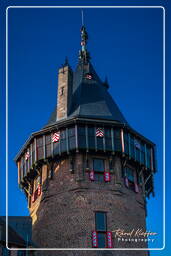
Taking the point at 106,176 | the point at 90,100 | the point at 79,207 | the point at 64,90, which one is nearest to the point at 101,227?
the point at 79,207

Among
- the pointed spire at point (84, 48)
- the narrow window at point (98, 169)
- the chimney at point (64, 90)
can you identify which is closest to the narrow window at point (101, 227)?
the narrow window at point (98, 169)

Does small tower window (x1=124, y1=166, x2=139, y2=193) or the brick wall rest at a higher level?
small tower window (x1=124, y1=166, x2=139, y2=193)

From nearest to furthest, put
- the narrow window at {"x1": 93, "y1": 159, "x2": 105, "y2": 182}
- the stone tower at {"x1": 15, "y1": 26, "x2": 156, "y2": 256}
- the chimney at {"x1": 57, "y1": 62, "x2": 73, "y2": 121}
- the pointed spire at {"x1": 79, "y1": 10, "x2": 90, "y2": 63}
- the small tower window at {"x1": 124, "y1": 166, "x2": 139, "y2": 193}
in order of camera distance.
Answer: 1. the stone tower at {"x1": 15, "y1": 26, "x2": 156, "y2": 256}
2. the narrow window at {"x1": 93, "y1": 159, "x2": 105, "y2": 182}
3. the small tower window at {"x1": 124, "y1": 166, "x2": 139, "y2": 193}
4. the chimney at {"x1": 57, "y1": 62, "x2": 73, "y2": 121}
5. the pointed spire at {"x1": 79, "y1": 10, "x2": 90, "y2": 63}

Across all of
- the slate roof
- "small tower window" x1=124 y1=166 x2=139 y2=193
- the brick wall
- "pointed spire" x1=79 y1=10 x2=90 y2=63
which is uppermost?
"pointed spire" x1=79 y1=10 x2=90 y2=63

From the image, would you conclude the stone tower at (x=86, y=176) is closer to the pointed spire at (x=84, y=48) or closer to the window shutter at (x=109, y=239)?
the window shutter at (x=109, y=239)

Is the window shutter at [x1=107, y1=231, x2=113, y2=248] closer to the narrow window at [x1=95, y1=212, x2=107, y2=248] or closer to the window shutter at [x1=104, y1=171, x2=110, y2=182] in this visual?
the narrow window at [x1=95, y1=212, x2=107, y2=248]

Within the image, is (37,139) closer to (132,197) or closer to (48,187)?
(48,187)

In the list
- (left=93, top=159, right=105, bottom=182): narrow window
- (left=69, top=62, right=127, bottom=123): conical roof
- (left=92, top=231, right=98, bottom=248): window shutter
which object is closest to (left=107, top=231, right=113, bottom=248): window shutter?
(left=92, top=231, right=98, bottom=248): window shutter

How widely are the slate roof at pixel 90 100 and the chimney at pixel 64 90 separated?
16.8 inches

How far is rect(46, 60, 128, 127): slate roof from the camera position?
143 ft

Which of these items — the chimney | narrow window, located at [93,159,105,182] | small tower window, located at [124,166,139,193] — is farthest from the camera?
the chimney

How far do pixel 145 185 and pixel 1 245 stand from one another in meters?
12.7

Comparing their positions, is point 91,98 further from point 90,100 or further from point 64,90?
point 64,90

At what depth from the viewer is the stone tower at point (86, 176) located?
3959cm
